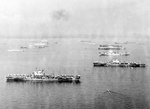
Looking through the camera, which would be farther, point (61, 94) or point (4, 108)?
point (61, 94)

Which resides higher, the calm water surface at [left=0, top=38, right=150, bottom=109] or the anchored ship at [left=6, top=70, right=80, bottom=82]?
the anchored ship at [left=6, top=70, right=80, bottom=82]

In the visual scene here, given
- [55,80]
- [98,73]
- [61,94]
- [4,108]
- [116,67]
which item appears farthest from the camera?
[116,67]

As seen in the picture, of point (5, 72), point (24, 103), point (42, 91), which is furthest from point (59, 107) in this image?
point (5, 72)

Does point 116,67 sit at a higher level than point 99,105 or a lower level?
higher

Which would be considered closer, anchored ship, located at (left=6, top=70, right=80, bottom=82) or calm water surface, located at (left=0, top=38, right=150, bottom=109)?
calm water surface, located at (left=0, top=38, right=150, bottom=109)

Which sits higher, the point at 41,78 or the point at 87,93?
the point at 41,78

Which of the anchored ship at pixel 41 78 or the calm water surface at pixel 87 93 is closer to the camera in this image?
the calm water surface at pixel 87 93

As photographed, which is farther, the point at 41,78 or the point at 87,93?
the point at 41,78

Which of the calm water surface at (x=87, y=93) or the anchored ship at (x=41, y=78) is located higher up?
the anchored ship at (x=41, y=78)

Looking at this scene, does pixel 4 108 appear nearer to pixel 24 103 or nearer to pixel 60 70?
pixel 24 103

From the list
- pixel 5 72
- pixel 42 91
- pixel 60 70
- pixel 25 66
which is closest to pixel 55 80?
pixel 42 91

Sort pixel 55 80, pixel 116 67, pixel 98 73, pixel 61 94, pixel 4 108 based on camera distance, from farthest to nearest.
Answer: pixel 116 67
pixel 98 73
pixel 55 80
pixel 61 94
pixel 4 108
